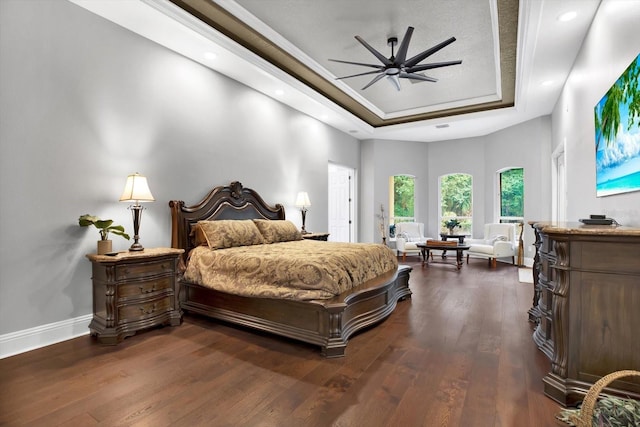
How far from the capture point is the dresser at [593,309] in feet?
5.73

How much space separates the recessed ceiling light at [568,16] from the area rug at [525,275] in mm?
3663

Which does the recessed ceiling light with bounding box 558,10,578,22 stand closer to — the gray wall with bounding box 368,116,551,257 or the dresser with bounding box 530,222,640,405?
the dresser with bounding box 530,222,640,405

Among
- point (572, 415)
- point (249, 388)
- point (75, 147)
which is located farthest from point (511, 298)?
point (75, 147)

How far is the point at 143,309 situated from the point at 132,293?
18cm

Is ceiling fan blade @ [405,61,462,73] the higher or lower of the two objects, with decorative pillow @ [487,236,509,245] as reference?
higher

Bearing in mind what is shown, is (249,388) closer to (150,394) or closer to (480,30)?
(150,394)

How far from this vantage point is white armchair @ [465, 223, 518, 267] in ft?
22.0

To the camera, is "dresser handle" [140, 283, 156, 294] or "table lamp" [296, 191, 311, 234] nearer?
"dresser handle" [140, 283, 156, 294]

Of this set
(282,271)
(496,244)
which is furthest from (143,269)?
(496,244)

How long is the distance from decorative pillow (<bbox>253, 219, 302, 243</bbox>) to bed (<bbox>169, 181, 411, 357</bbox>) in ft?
1.22

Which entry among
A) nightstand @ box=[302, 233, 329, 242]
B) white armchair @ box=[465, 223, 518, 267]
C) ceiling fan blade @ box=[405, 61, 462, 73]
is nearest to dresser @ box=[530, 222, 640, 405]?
ceiling fan blade @ box=[405, 61, 462, 73]

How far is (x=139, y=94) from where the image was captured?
11.6 feet

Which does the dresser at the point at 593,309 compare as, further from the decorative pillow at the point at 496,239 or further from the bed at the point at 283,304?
the decorative pillow at the point at 496,239

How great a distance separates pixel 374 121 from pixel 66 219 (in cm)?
596
